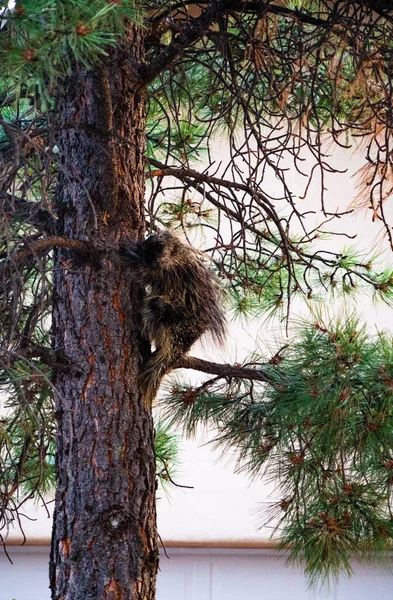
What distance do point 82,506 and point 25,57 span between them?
0.95 m

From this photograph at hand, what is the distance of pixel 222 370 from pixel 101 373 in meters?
0.32

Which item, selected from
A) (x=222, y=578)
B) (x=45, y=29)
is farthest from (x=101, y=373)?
(x=222, y=578)

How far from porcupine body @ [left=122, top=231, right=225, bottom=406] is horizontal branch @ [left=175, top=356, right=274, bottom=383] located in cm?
3

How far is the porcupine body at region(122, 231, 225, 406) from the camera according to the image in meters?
1.81

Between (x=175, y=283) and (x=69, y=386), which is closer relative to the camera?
(x=69, y=386)

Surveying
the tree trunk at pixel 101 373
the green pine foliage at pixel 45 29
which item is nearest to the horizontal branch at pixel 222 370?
the tree trunk at pixel 101 373

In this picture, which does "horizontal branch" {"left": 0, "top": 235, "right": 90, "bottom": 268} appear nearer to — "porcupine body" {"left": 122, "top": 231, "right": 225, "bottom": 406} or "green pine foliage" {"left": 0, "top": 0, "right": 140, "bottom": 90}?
"porcupine body" {"left": 122, "top": 231, "right": 225, "bottom": 406}

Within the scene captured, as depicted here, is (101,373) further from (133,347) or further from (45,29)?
(45,29)

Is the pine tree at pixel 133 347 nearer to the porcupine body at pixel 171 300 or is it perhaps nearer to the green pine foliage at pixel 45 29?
the porcupine body at pixel 171 300

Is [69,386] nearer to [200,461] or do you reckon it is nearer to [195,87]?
[195,87]

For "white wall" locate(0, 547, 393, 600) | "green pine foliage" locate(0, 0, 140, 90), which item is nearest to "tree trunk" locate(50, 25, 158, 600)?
"green pine foliage" locate(0, 0, 140, 90)

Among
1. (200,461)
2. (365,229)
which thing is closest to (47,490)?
(200,461)

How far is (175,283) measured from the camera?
6.67 feet

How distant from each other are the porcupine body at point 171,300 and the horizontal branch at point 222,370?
1.2 inches
